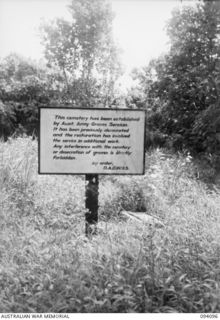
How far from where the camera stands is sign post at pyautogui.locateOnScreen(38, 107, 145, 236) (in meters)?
3.98

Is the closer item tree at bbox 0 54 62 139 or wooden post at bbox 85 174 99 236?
wooden post at bbox 85 174 99 236

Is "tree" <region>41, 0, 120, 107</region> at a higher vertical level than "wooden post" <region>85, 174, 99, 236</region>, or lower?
higher

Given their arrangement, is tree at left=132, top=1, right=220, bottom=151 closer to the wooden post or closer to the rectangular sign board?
the rectangular sign board

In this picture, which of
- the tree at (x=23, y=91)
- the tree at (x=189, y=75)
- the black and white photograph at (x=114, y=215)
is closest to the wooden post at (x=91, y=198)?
the black and white photograph at (x=114, y=215)

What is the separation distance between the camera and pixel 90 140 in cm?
400

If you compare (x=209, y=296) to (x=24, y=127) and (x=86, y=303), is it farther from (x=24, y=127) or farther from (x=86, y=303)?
(x=24, y=127)

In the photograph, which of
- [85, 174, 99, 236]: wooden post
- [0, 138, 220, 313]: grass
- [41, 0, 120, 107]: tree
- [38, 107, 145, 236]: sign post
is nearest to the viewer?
[0, 138, 220, 313]: grass

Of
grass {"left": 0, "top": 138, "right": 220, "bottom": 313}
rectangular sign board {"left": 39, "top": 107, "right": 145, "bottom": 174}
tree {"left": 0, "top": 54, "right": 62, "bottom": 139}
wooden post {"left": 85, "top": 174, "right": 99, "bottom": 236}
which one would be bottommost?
grass {"left": 0, "top": 138, "right": 220, "bottom": 313}

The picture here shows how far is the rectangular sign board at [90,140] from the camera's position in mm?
3980

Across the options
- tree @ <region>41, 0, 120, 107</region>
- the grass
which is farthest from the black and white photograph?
tree @ <region>41, 0, 120, 107</region>

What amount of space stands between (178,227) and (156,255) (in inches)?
30.6

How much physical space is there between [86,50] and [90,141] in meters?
9.20

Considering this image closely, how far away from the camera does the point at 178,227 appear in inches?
148

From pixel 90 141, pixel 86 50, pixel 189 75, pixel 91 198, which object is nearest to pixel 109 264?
pixel 91 198
